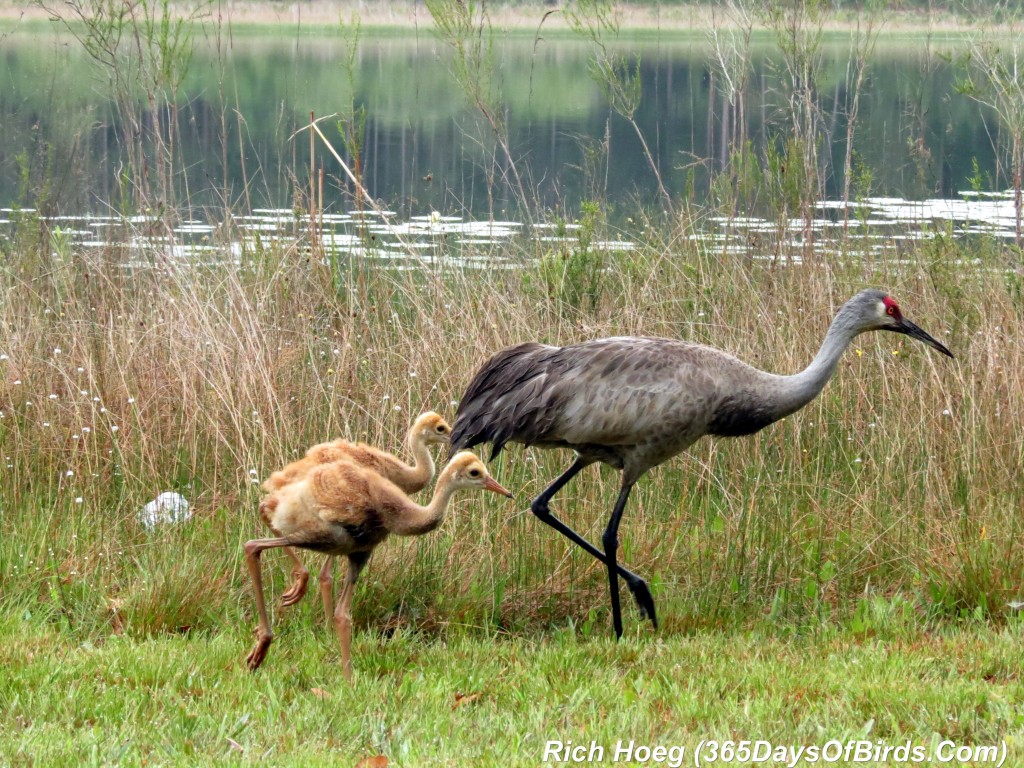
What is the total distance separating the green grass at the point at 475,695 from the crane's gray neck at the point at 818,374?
3.12ft

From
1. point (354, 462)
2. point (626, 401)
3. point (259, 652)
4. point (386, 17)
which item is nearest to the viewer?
point (259, 652)

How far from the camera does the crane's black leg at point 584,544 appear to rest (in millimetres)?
5395

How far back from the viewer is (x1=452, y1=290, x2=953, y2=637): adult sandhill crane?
5.32 meters

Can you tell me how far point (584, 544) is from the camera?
5547 millimetres

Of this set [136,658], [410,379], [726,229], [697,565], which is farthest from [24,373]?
[726,229]

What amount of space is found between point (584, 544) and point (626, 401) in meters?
0.67

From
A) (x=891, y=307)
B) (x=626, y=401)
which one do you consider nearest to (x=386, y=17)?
(x=891, y=307)

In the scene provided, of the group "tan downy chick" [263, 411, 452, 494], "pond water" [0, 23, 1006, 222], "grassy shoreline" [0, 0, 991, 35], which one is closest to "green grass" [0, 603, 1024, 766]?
"tan downy chick" [263, 411, 452, 494]

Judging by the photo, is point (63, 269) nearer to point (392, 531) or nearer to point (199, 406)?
point (199, 406)

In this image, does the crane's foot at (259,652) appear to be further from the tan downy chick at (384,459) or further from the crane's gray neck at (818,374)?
→ the crane's gray neck at (818,374)

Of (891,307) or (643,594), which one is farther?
(891,307)

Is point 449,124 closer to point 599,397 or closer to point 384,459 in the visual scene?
point 599,397

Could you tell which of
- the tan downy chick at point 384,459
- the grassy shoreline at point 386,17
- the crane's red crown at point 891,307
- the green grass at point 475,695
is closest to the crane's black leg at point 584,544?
the green grass at point 475,695

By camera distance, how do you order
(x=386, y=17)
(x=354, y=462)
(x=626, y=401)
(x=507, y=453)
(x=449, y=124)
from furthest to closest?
(x=386, y=17), (x=449, y=124), (x=507, y=453), (x=626, y=401), (x=354, y=462)
